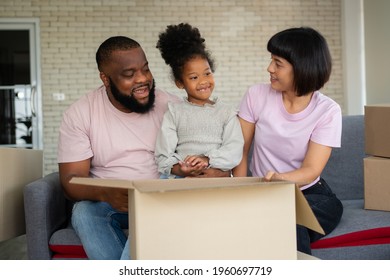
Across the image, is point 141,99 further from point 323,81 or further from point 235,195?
point 235,195

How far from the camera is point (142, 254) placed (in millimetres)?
1480

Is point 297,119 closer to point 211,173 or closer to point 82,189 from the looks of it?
point 211,173

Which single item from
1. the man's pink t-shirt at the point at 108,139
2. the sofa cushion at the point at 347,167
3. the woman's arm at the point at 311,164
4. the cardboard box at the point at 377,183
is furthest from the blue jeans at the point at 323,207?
the man's pink t-shirt at the point at 108,139

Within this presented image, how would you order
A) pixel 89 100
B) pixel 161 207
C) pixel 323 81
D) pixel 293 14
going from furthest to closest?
pixel 293 14 → pixel 89 100 → pixel 323 81 → pixel 161 207

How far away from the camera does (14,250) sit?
434cm

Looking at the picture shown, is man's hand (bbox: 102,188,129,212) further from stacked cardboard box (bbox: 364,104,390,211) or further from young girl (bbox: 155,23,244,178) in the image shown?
stacked cardboard box (bbox: 364,104,390,211)

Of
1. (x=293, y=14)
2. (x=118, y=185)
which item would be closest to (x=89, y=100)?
(x=118, y=185)

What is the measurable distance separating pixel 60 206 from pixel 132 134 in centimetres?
43

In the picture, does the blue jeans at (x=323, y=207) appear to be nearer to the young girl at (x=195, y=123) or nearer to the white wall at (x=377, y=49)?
the young girl at (x=195, y=123)

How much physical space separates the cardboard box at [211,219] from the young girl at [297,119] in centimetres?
74

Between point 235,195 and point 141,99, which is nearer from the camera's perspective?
point 235,195

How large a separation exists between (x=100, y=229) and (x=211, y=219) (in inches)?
34.9

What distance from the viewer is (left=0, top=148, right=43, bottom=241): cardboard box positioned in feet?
8.11

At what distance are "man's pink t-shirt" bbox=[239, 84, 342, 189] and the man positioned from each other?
23 cm
